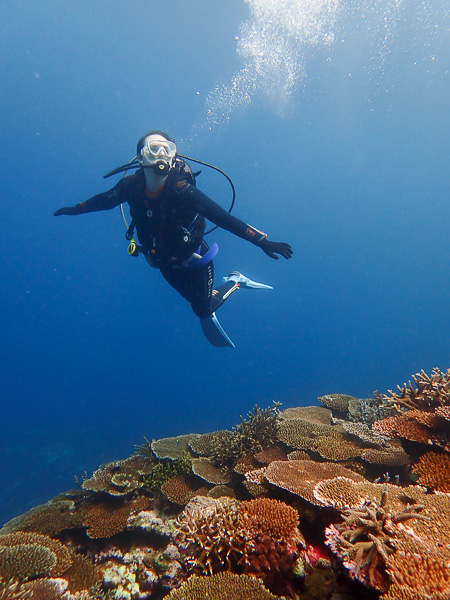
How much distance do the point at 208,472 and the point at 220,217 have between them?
4058 millimetres

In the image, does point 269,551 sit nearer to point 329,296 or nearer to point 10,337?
point 329,296

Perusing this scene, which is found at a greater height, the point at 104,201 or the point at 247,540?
the point at 104,201

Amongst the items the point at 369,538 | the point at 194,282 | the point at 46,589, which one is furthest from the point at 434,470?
the point at 194,282

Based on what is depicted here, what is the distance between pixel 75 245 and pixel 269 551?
9407 cm

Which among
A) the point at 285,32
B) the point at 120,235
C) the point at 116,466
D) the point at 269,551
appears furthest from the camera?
the point at 120,235

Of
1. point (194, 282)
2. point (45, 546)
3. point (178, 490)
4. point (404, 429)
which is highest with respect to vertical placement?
point (194, 282)

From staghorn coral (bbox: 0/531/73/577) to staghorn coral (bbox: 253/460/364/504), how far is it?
2563mm

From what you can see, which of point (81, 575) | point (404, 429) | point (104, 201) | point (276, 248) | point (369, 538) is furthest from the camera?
point (104, 201)

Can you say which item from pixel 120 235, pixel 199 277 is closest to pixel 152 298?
pixel 120 235

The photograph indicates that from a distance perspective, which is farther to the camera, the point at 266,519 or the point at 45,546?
the point at 45,546

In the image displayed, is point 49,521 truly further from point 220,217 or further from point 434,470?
point 220,217

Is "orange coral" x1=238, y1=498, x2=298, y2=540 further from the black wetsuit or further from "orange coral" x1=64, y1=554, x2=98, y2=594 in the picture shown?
the black wetsuit

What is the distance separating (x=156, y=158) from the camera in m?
5.71

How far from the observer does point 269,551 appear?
2639 millimetres
